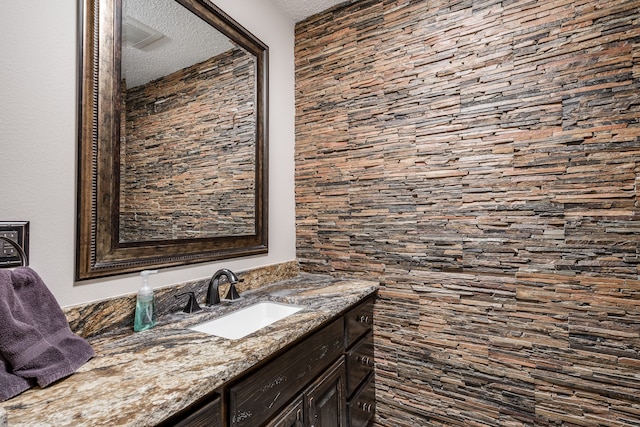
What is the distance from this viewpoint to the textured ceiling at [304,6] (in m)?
2.03

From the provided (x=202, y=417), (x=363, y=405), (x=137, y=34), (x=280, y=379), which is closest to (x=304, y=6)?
(x=137, y=34)

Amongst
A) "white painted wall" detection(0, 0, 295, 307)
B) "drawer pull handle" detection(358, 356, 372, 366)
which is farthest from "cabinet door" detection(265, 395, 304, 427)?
"white painted wall" detection(0, 0, 295, 307)

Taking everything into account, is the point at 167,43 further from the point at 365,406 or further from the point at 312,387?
the point at 365,406

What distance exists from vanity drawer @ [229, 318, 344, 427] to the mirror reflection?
0.72 meters

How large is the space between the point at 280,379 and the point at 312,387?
246 mm

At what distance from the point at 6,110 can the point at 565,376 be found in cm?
239

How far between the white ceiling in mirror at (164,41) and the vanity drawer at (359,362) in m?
1.61

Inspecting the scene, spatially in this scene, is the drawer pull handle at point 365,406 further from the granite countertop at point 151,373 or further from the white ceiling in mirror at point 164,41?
the white ceiling in mirror at point 164,41

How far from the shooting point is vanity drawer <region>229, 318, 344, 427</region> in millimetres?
919

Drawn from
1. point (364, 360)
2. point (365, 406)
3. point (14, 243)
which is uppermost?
point (14, 243)

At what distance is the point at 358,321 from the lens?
1.70 meters

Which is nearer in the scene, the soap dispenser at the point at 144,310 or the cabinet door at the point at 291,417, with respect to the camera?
the cabinet door at the point at 291,417

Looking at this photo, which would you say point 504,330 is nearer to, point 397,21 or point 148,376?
point 148,376

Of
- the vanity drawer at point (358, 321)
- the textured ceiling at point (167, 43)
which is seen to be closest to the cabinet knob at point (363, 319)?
the vanity drawer at point (358, 321)
